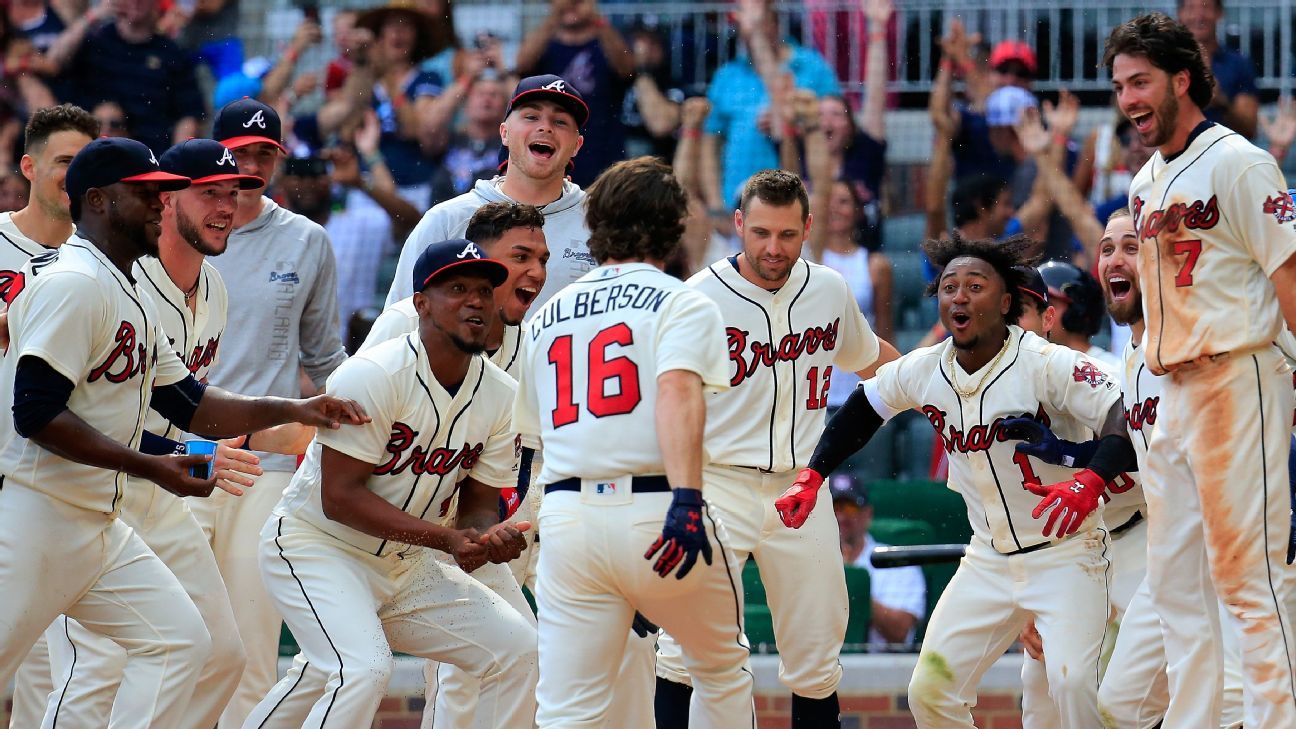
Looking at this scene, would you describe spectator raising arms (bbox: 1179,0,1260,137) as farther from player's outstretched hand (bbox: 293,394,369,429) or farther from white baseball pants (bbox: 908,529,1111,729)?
player's outstretched hand (bbox: 293,394,369,429)

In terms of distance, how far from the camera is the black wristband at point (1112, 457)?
522 centimetres

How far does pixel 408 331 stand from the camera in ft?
18.2

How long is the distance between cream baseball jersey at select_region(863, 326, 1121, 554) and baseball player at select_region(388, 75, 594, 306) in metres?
1.43

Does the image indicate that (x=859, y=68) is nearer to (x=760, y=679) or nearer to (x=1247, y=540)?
(x=760, y=679)

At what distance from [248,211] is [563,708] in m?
2.86

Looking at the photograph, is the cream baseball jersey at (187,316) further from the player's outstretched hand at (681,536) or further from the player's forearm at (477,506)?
the player's outstretched hand at (681,536)

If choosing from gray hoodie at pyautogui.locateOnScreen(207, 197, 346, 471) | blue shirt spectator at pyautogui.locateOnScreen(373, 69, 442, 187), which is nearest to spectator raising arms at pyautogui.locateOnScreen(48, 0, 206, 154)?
blue shirt spectator at pyautogui.locateOnScreen(373, 69, 442, 187)

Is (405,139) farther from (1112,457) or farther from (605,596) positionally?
(605,596)

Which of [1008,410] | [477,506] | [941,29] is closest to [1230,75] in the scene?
[941,29]

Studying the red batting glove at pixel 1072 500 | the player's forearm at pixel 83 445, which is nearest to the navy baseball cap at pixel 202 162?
the player's forearm at pixel 83 445

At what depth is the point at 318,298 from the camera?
6410 millimetres

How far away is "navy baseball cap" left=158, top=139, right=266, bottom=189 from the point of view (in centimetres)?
559

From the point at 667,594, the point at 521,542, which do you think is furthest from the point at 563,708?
the point at 521,542

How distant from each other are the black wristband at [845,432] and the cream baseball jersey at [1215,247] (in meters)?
1.32
